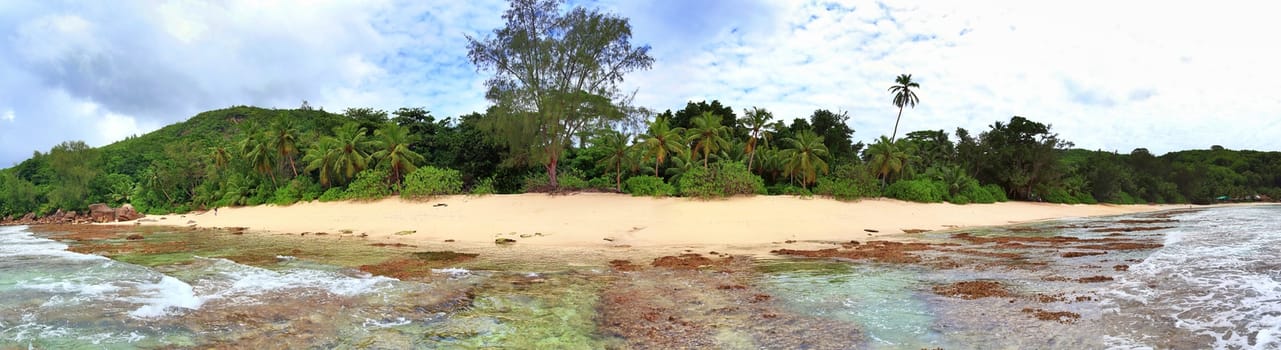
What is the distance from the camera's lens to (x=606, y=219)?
25047mm

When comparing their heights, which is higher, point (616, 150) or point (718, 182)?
point (616, 150)

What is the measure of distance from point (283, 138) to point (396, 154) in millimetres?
9720

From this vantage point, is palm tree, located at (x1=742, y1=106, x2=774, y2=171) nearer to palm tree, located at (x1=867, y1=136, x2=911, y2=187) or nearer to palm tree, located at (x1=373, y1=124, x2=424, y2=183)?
palm tree, located at (x1=867, y1=136, x2=911, y2=187)

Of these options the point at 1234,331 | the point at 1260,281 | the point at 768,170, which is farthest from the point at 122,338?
the point at 768,170

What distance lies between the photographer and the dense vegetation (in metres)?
32.9

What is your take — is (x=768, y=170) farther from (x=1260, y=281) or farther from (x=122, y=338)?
(x=122, y=338)

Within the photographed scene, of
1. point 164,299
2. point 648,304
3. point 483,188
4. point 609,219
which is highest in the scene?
point 483,188

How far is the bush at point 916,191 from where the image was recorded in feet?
117

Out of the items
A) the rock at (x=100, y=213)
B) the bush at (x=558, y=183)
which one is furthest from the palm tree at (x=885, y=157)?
the rock at (x=100, y=213)

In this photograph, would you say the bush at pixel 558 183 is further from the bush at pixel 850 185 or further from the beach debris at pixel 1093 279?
the beach debris at pixel 1093 279

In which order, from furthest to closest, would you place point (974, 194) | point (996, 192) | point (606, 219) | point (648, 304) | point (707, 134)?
point (996, 192)
point (974, 194)
point (707, 134)
point (606, 219)
point (648, 304)

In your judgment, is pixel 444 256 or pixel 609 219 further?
pixel 609 219

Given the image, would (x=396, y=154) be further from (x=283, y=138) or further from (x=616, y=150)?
(x=616, y=150)

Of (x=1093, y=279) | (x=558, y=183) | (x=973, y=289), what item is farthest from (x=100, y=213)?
(x=1093, y=279)
